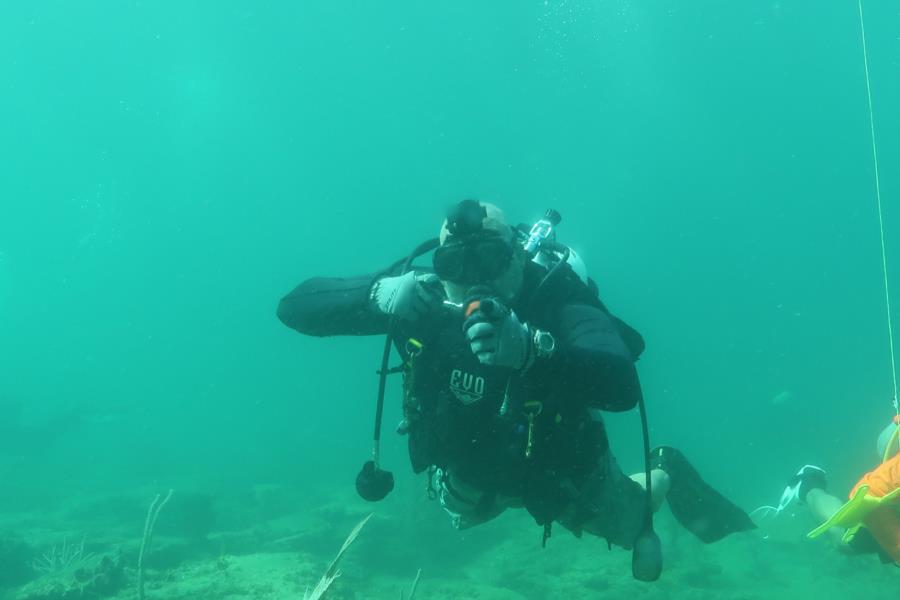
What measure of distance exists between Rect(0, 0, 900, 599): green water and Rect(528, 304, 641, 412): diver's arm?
8.55m

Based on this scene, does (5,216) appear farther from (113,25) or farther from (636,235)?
(636,235)

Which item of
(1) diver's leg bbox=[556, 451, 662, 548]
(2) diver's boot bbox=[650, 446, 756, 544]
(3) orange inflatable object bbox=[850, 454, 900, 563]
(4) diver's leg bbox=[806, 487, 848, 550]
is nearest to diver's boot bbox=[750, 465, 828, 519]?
(4) diver's leg bbox=[806, 487, 848, 550]

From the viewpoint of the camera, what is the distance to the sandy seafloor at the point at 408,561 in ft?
33.3

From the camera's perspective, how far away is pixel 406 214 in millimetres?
133750

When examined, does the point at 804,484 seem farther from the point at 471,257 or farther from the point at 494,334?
the point at 494,334

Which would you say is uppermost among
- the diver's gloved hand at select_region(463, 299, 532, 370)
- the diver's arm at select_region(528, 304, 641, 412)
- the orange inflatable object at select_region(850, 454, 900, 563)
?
the diver's gloved hand at select_region(463, 299, 532, 370)

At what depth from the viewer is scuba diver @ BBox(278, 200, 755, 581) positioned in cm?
311

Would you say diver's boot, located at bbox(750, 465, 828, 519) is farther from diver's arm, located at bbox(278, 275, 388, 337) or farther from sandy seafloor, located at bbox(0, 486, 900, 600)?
sandy seafloor, located at bbox(0, 486, 900, 600)

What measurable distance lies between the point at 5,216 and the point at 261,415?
13627 cm

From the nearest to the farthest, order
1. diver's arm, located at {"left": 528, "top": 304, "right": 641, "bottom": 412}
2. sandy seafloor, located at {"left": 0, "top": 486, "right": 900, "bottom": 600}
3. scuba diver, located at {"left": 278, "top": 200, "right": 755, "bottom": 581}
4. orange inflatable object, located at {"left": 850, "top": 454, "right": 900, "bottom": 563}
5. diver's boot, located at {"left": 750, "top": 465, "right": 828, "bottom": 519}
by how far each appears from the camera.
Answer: diver's arm, located at {"left": 528, "top": 304, "right": 641, "bottom": 412} < scuba diver, located at {"left": 278, "top": 200, "right": 755, "bottom": 581} < orange inflatable object, located at {"left": 850, "top": 454, "right": 900, "bottom": 563} < diver's boot, located at {"left": 750, "top": 465, "right": 828, "bottom": 519} < sandy seafloor, located at {"left": 0, "top": 486, "right": 900, "bottom": 600}

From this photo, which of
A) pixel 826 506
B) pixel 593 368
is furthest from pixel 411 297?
pixel 826 506

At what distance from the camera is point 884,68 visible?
74.0 m

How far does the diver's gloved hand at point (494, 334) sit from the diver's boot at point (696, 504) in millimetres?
3541

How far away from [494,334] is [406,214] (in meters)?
133
